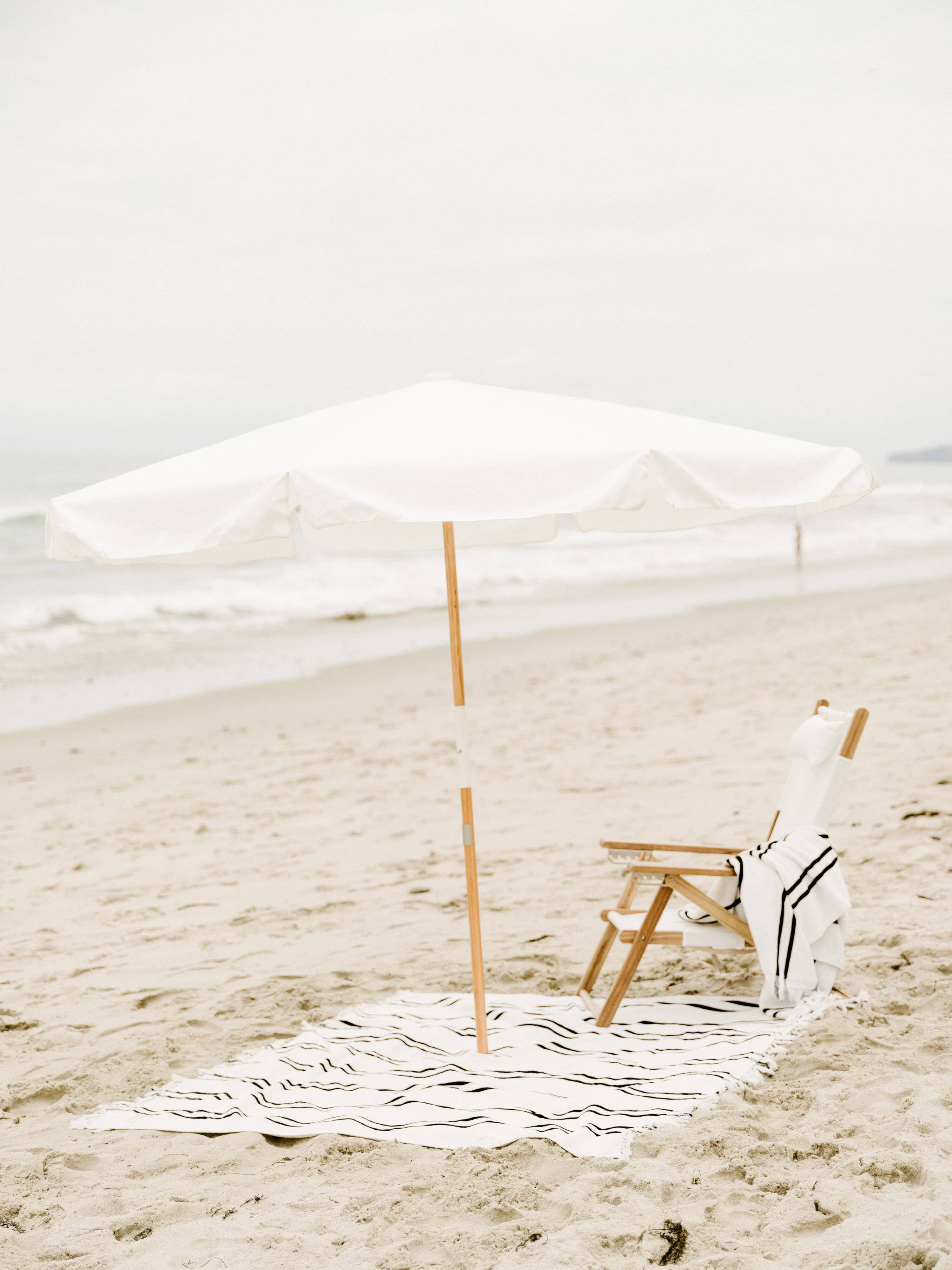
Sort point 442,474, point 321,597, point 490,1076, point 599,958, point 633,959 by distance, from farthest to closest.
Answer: point 321,597 < point 599,958 < point 633,959 < point 490,1076 < point 442,474

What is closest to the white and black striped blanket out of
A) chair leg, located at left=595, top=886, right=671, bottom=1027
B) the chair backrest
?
chair leg, located at left=595, top=886, right=671, bottom=1027

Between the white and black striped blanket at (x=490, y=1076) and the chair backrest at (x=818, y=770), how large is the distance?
68cm

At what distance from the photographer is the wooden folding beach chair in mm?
3615

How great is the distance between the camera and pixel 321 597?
19281 millimetres

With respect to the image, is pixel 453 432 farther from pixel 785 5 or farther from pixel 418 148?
pixel 418 148

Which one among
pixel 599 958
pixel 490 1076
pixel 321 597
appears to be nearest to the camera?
pixel 490 1076

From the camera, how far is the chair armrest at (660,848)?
3.66 m

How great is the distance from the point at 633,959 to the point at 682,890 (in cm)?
29

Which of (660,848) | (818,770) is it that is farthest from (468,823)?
(818,770)

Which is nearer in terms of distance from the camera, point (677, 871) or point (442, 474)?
point (442, 474)

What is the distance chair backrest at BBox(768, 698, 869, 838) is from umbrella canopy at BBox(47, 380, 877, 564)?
1.05m

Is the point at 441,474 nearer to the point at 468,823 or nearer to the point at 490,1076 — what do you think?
the point at 468,823

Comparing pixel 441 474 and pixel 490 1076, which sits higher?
pixel 441 474

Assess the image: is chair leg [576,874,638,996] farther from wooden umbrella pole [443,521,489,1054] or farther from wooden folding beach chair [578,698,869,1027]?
wooden umbrella pole [443,521,489,1054]
